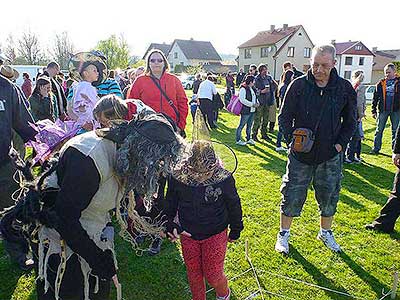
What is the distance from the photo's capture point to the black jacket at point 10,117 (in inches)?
124

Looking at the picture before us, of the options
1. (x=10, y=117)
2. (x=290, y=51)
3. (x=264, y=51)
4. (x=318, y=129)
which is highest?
(x=264, y=51)

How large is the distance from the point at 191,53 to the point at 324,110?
5975cm

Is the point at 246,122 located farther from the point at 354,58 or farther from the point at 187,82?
the point at 354,58

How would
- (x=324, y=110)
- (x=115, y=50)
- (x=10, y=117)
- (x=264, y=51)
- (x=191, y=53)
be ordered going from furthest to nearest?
(x=191, y=53), (x=264, y=51), (x=115, y=50), (x=324, y=110), (x=10, y=117)

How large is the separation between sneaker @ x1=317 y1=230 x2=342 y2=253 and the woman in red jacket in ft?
7.35

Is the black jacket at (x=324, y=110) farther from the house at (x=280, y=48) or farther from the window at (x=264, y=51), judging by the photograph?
the window at (x=264, y=51)

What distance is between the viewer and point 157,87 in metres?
4.26

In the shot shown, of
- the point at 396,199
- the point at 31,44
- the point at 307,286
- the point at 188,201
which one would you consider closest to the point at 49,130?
the point at 188,201

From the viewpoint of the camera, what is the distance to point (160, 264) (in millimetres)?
3586

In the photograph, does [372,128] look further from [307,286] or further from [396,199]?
[307,286]

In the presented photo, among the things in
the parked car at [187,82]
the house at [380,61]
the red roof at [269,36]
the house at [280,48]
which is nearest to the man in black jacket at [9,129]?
the parked car at [187,82]

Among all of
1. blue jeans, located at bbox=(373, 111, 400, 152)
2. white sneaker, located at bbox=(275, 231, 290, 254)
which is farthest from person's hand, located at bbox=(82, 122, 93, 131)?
blue jeans, located at bbox=(373, 111, 400, 152)

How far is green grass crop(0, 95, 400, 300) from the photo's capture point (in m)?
3.20

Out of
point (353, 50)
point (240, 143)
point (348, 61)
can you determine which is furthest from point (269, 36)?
point (240, 143)
